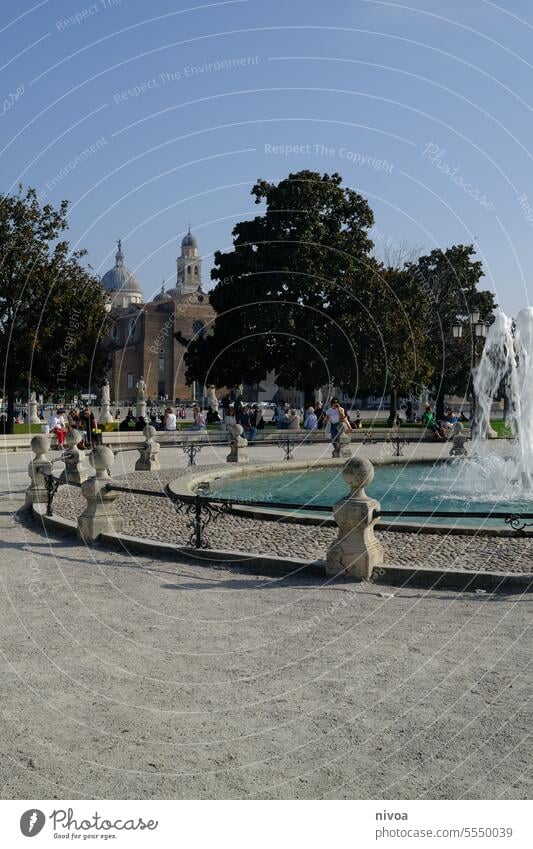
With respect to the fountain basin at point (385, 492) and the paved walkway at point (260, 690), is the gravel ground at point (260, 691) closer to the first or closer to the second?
the paved walkway at point (260, 690)

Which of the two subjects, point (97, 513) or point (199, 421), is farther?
point (199, 421)

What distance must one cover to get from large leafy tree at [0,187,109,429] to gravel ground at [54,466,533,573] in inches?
863

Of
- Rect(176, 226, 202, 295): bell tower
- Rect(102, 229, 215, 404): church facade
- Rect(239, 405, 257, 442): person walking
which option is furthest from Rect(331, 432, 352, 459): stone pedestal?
Rect(176, 226, 202, 295): bell tower

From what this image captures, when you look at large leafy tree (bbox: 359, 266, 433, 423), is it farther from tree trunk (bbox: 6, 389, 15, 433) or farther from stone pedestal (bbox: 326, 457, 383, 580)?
stone pedestal (bbox: 326, 457, 383, 580)

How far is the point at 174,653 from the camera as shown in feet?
24.1

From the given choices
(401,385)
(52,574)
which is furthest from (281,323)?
(52,574)

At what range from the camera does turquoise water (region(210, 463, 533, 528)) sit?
16.8 metres

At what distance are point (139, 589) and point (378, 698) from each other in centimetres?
405

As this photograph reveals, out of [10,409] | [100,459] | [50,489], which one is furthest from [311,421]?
[100,459]

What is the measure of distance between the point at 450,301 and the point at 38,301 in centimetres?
3171

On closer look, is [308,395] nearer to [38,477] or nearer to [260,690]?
[38,477]

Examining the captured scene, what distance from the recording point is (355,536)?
1022 cm

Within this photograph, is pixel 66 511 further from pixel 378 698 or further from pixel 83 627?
pixel 378 698

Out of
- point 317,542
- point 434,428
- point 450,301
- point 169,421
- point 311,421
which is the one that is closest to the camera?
point 317,542
